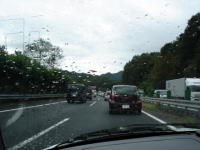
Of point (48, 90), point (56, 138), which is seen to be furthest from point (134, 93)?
Result: point (48, 90)

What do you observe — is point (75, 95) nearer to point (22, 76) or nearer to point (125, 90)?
point (22, 76)

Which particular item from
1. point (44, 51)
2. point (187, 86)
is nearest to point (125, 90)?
point (187, 86)

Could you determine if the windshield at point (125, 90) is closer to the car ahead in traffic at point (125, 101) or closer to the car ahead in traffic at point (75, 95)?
the car ahead in traffic at point (125, 101)

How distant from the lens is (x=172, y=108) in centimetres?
2430

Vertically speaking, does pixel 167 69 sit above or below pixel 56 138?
above

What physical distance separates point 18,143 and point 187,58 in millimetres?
74106

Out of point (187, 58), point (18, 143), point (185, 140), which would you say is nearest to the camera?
point (185, 140)

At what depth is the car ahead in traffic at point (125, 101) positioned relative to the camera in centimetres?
2378

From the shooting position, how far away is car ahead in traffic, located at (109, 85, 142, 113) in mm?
23781

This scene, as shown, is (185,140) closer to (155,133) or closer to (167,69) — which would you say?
(155,133)

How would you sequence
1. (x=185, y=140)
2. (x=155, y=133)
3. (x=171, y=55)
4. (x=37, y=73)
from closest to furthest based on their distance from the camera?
(x=185, y=140)
(x=155, y=133)
(x=37, y=73)
(x=171, y=55)

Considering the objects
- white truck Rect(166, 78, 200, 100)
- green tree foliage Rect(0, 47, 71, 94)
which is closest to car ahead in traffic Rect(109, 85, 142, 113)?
green tree foliage Rect(0, 47, 71, 94)

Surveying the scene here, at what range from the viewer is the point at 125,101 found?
23922 mm

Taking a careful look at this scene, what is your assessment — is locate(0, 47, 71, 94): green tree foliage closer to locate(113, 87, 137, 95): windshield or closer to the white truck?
locate(113, 87, 137, 95): windshield
